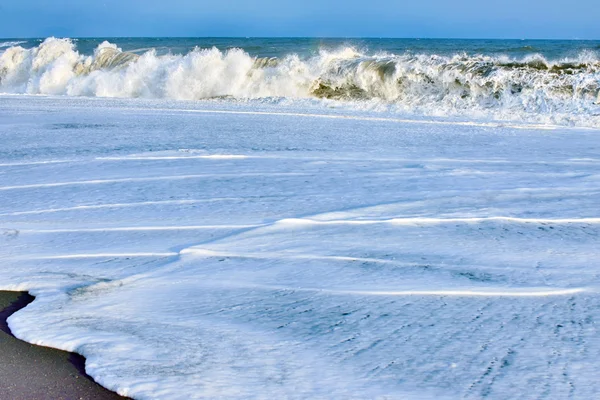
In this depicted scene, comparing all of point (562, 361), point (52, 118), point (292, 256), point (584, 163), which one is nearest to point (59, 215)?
point (292, 256)

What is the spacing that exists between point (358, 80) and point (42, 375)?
15218mm

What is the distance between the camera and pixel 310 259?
3328 millimetres

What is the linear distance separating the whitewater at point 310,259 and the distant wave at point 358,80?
17.8 feet

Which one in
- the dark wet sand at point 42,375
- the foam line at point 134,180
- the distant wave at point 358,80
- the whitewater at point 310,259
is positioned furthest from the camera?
the distant wave at point 358,80

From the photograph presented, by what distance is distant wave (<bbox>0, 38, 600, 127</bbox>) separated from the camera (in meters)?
13.5

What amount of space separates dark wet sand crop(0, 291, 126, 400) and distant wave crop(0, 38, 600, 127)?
933 cm

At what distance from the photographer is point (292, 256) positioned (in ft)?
11.1

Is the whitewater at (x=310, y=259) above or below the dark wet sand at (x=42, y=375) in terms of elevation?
above

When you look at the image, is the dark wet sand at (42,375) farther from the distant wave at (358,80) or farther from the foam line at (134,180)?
the distant wave at (358,80)

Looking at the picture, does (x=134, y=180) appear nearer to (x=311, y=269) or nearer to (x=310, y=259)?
(x=310, y=259)

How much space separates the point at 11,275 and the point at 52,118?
7.09m

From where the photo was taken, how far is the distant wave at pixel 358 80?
1345 centimetres

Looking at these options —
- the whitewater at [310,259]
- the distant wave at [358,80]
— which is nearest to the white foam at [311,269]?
the whitewater at [310,259]

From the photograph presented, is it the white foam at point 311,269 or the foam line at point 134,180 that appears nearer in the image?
the white foam at point 311,269
